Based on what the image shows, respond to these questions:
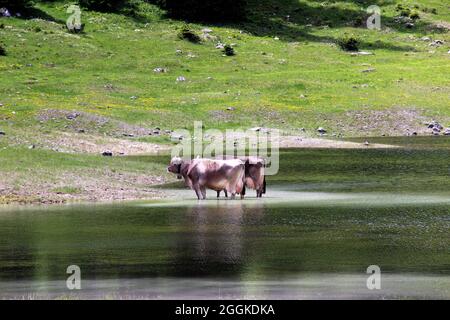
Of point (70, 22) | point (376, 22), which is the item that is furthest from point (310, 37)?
point (70, 22)

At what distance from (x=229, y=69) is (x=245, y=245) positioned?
82.2 metres

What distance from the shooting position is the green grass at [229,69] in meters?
91.4

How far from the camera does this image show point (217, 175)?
4584cm

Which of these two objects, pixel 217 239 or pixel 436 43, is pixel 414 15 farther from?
pixel 217 239

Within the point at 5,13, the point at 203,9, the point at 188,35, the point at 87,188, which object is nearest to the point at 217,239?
the point at 87,188

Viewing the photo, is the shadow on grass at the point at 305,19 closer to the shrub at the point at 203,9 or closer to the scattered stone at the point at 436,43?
the shrub at the point at 203,9

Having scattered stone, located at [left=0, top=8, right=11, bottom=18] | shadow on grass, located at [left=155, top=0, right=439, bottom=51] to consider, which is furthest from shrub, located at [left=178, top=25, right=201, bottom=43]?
scattered stone, located at [left=0, top=8, right=11, bottom=18]

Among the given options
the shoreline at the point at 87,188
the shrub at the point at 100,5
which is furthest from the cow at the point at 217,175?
the shrub at the point at 100,5

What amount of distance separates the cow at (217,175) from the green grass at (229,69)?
2917 centimetres

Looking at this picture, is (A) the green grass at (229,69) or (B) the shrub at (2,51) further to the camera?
(B) the shrub at (2,51)

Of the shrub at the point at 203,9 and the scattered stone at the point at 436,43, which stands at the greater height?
the shrub at the point at 203,9

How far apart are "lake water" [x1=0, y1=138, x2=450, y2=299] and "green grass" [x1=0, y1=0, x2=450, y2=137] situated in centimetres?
3166

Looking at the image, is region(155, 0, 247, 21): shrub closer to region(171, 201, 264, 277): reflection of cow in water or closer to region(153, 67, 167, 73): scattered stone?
region(153, 67, 167, 73): scattered stone

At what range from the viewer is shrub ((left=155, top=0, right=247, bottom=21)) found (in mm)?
138875
